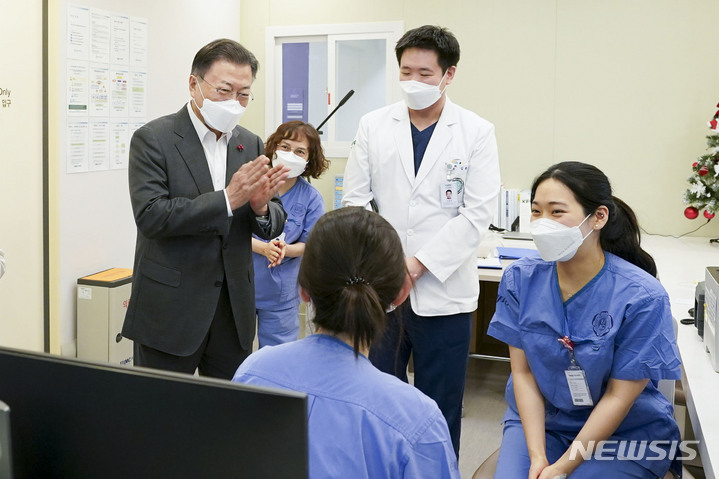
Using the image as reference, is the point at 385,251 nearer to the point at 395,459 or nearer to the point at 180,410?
the point at 395,459

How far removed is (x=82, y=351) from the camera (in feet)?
11.2

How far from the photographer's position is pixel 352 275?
1165 millimetres

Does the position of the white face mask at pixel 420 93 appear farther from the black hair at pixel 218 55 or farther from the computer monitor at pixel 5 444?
the computer monitor at pixel 5 444

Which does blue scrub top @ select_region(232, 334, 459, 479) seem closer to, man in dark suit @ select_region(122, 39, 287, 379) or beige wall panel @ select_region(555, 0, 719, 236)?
man in dark suit @ select_region(122, 39, 287, 379)

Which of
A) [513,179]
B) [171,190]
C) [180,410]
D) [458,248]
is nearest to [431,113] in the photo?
[458,248]

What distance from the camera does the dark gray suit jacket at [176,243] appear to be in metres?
1.85

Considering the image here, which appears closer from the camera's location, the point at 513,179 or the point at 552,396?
the point at 552,396

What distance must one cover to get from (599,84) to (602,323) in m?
2.84

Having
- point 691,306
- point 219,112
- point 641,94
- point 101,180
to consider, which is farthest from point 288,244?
point 641,94

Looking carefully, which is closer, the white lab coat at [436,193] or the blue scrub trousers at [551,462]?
the blue scrub trousers at [551,462]

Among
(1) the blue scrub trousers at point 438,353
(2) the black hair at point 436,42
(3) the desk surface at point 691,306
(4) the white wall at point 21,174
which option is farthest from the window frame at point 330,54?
(1) the blue scrub trousers at point 438,353

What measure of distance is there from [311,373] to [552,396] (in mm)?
988

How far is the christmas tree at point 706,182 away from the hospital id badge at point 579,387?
241 centimetres

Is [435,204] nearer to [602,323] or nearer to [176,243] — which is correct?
[602,323]
